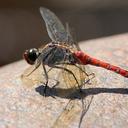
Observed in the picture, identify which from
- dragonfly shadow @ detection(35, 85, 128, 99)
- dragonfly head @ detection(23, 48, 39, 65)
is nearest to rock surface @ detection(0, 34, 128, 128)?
dragonfly shadow @ detection(35, 85, 128, 99)

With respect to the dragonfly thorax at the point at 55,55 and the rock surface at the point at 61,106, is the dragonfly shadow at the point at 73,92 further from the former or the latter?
the dragonfly thorax at the point at 55,55

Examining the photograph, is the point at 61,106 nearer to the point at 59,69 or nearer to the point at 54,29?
the point at 59,69

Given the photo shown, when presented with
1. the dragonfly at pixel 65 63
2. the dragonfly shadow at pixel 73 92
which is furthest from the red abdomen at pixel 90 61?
the dragonfly shadow at pixel 73 92

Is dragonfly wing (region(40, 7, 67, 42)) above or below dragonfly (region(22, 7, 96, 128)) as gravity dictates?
above

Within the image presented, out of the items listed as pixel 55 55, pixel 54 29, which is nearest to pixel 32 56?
pixel 55 55

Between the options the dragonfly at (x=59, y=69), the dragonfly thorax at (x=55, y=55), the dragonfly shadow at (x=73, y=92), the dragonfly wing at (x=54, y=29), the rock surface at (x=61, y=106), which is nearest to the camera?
the rock surface at (x=61, y=106)

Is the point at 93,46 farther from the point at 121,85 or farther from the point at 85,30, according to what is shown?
the point at 85,30

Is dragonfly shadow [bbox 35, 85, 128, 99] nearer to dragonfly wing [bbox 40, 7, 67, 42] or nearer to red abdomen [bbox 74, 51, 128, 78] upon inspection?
red abdomen [bbox 74, 51, 128, 78]

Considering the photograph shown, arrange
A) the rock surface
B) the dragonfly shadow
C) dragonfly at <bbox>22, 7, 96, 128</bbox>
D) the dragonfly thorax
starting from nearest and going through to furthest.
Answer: the rock surface, the dragonfly shadow, dragonfly at <bbox>22, 7, 96, 128</bbox>, the dragonfly thorax
